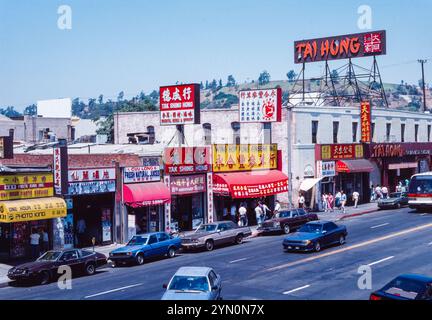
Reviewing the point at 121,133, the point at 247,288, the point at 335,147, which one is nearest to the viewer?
the point at 247,288

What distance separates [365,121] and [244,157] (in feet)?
63.0

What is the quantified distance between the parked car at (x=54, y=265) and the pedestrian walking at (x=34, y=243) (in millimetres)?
5309

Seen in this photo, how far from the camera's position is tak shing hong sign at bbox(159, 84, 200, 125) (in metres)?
40.6

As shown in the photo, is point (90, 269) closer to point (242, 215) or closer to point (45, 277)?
point (45, 277)

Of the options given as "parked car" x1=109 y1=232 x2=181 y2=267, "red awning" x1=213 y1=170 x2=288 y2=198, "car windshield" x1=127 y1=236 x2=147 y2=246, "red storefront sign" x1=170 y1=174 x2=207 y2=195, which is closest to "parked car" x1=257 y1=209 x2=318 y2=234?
"red awning" x1=213 y1=170 x2=288 y2=198

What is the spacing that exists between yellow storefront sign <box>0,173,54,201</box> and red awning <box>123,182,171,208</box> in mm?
5289

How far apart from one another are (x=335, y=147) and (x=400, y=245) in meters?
24.6

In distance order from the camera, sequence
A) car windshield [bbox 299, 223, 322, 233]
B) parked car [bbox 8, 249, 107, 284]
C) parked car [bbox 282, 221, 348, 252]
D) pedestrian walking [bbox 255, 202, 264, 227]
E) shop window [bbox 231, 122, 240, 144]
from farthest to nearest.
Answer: shop window [bbox 231, 122, 240, 144] < pedestrian walking [bbox 255, 202, 264, 227] < car windshield [bbox 299, 223, 322, 233] < parked car [bbox 282, 221, 348, 252] < parked car [bbox 8, 249, 107, 284]

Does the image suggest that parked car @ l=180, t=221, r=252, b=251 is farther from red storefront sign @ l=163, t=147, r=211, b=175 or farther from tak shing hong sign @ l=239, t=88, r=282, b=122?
tak shing hong sign @ l=239, t=88, r=282, b=122

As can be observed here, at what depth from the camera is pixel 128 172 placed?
3634cm

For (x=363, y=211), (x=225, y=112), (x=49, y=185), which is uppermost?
(x=225, y=112)

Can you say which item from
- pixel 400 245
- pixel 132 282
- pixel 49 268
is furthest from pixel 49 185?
pixel 400 245
